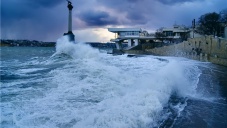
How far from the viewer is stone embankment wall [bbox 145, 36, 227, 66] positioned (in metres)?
30.1

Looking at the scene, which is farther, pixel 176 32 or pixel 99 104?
pixel 176 32

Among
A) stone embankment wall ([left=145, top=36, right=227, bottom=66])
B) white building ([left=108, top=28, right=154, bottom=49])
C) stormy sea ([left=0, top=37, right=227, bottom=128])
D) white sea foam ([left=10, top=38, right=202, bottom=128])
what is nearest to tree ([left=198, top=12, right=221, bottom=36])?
stone embankment wall ([left=145, top=36, right=227, bottom=66])

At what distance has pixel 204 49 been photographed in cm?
Result: 3747

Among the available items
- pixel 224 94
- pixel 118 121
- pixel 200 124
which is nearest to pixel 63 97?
pixel 118 121

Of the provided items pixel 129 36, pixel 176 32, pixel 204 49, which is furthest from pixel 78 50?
pixel 176 32

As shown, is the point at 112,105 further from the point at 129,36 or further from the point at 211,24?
the point at 129,36

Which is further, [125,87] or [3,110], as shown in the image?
[125,87]

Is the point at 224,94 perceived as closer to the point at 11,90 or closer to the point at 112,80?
the point at 112,80

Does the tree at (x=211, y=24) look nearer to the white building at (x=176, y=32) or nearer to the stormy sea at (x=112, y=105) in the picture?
the white building at (x=176, y=32)

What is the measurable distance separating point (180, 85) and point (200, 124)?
594 centimetres

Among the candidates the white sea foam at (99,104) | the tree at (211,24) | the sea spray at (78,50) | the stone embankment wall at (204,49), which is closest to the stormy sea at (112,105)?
the white sea foam at (99,104)

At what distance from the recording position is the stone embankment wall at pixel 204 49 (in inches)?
1186

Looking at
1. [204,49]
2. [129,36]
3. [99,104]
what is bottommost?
[99,104]

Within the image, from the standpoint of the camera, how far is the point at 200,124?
797cm
